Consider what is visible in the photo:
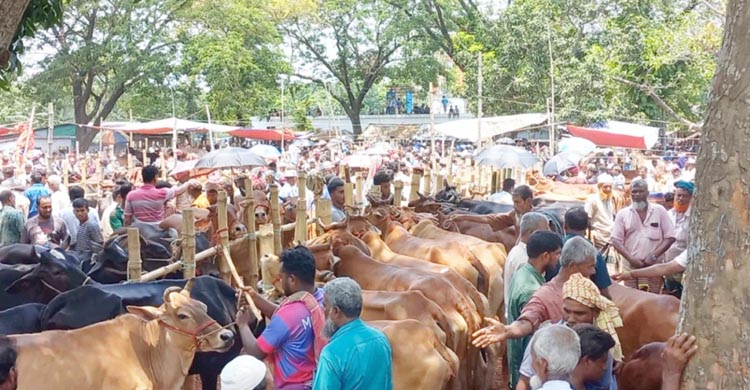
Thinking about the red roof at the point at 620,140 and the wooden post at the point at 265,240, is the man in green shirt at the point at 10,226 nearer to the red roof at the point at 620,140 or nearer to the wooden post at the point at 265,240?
the wooden post at the point at 265,240

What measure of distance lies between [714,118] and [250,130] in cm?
3002

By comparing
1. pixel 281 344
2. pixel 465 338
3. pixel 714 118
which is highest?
pixel 714 118

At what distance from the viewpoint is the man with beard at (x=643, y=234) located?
28.8ft

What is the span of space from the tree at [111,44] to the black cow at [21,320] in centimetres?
2961

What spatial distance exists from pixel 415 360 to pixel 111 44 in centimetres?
3114

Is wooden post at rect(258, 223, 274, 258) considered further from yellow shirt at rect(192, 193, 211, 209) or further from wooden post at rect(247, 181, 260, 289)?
yellow shirt at rect(192, 193, 211, 209)

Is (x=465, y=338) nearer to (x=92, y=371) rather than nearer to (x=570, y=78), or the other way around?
(x=92, y=371)

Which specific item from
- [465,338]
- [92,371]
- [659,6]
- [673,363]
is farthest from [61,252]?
[659,6]

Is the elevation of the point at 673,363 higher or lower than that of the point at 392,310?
higher

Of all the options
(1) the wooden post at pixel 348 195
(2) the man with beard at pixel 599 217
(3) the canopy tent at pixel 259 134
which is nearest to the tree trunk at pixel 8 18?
(1) the wooden post at pixel 348 195

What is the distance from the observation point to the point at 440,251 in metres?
9.38

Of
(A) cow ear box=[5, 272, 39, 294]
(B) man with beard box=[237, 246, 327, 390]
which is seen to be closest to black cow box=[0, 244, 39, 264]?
(A) cow ear box=[5, 272, 39, 294]

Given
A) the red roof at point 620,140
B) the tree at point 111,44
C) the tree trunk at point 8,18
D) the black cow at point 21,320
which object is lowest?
the black cow at point 21,320

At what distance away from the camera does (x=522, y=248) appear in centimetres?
680
